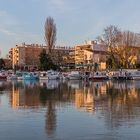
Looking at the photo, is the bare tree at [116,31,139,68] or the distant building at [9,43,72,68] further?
the distant building at [9,43,72,68]

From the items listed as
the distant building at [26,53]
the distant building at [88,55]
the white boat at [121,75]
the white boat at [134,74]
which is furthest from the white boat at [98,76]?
the distant building at [26,53]

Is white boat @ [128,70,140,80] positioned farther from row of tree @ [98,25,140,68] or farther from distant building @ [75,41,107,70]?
distant building @ [75,41,107,70]

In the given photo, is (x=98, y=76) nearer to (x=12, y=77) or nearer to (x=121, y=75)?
(x=121, y=75)

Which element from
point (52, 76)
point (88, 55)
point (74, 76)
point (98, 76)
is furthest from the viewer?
point (88, 55)

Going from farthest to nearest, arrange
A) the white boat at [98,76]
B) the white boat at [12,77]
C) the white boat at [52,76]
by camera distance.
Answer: the white boat at [12,77] → the white boat at [52,76] → the white boat at [98,76]

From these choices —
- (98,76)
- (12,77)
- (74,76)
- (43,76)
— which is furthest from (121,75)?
(12,77)

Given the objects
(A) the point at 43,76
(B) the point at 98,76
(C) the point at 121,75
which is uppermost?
(C) the point at 121,75

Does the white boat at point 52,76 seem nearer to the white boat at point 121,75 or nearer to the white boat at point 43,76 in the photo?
the white boat at point 43,76

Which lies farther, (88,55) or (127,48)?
(88,55)

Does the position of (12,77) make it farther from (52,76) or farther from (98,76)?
(98,76)

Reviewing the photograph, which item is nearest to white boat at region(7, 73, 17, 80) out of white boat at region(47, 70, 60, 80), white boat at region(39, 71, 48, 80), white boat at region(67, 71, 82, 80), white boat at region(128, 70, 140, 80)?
white boat at region(39, 71, 48, 80)

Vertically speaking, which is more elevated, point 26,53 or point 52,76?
point 26,53

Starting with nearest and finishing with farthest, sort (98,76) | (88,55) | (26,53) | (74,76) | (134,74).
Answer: (98,76)
(74,76)
(134,74)
(88,55)
(26,53)

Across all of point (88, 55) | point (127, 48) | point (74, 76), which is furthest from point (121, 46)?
point (88, 55)
